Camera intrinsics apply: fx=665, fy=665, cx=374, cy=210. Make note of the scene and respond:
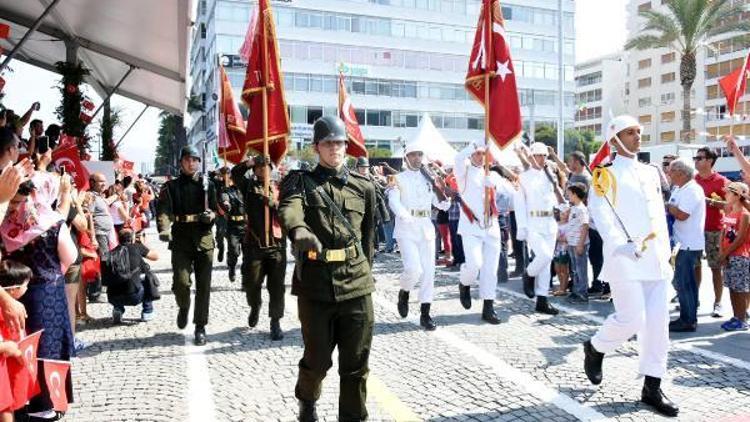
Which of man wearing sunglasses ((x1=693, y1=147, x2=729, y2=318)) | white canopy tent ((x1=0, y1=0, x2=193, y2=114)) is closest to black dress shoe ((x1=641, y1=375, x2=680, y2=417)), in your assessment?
man wearing sunglasses ((x1=693, y1=147, x2=729, y2=318))

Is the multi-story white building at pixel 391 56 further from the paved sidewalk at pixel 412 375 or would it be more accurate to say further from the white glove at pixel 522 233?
the paved sidewalk at pixel 412 375

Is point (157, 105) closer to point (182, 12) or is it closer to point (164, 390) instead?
point (182, 12)

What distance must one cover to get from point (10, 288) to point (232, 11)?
57327 millimetres

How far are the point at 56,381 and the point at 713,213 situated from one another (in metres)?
7.61

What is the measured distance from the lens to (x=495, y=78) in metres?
8.86

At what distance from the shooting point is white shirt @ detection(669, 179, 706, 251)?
7723mm

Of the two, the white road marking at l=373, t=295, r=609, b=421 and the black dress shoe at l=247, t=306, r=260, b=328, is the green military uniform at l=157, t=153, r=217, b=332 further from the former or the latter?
the white road marking at l=373, t=295, r=609, b=421

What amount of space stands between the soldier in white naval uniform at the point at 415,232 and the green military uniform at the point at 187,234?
225 centimetres

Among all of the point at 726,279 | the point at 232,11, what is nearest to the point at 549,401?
the point at 726,279

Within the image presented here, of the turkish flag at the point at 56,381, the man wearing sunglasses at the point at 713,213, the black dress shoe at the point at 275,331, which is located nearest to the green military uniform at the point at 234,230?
the black dress shoe at the point at 275,331

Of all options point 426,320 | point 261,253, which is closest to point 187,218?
point 261,253

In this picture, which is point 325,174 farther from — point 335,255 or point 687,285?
point 687,285

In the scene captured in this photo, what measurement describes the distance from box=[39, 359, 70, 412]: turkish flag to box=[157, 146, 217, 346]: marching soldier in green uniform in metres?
3.04

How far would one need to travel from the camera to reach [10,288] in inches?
156
